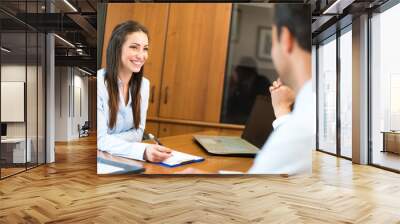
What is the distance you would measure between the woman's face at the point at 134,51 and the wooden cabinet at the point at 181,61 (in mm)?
95

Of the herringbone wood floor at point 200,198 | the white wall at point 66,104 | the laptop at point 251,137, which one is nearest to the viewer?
the herringbone wood floor at point 200,198

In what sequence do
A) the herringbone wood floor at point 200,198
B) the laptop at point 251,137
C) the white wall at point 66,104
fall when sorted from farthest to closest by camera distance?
1. the white wall at point 66,104
2. the laptop at point 251,137
3. the herringbone wood floor at point 200,198

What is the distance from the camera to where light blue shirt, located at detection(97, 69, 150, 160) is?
19.8 feet

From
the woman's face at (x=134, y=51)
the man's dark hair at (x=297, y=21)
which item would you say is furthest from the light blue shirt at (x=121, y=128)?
the man's dark hair at (x=297, y=21)

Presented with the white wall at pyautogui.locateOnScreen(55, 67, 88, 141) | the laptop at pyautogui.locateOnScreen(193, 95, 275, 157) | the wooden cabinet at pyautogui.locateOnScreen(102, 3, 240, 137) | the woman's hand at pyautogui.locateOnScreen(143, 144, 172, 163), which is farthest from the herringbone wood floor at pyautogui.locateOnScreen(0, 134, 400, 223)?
the white wall at pyautogui.locateOnScreen(55, 67, 88, 141)

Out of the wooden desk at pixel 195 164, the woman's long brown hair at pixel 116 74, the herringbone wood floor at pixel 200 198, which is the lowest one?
the herringbone wood floor at pixel 200 198

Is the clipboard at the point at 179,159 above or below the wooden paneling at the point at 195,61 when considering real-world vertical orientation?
below

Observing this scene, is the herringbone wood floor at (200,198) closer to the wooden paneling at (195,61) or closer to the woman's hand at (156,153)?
the woman's hand at (156,153)

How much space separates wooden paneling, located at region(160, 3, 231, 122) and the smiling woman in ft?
1.26

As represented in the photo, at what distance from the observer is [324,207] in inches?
168

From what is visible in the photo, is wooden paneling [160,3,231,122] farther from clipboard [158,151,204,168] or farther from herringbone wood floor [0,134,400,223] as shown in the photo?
herringbone wood floor [0,134,400,223]

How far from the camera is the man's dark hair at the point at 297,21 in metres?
6.12

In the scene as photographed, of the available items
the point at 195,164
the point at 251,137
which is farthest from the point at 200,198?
the point at 251,137

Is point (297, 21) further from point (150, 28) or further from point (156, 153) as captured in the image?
point (156, 153)
